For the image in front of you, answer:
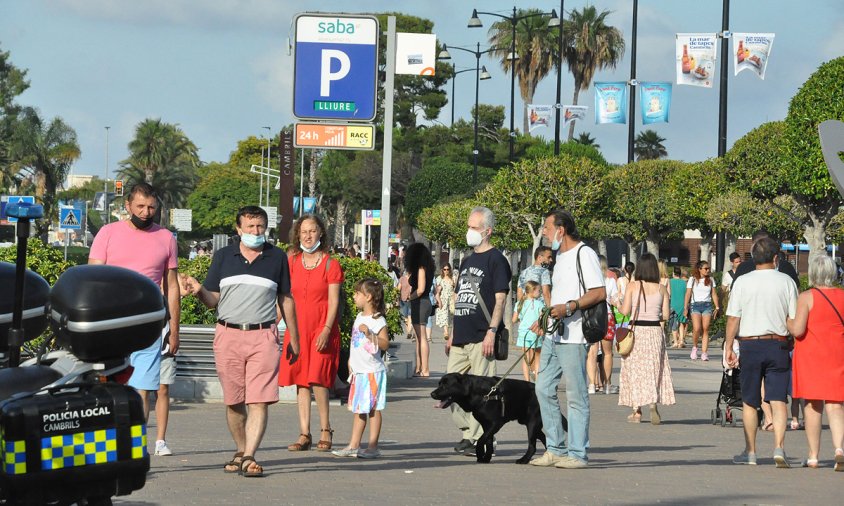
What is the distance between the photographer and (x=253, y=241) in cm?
884

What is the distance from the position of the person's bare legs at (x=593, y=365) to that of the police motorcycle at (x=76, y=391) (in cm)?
1299

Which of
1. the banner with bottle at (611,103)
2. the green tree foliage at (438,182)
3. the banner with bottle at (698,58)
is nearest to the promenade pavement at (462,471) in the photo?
the banner with bottle at (698,58)

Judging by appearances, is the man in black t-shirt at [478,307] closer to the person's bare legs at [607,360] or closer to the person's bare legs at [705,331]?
the person's bare legs at [607,360]

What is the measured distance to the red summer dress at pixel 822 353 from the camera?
1049 cm

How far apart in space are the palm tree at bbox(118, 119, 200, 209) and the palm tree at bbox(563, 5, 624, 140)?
4694cm

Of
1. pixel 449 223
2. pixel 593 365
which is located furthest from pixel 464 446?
pixel 449 223

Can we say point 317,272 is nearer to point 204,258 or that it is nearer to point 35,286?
point 35,286

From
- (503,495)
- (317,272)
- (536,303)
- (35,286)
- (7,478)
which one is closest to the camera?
(7,478)

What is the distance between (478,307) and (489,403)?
2.87ft

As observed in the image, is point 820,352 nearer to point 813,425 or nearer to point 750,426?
point 813,425

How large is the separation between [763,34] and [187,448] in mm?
29559

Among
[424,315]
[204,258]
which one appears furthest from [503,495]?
[424,315]

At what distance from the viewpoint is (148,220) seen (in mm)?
8852

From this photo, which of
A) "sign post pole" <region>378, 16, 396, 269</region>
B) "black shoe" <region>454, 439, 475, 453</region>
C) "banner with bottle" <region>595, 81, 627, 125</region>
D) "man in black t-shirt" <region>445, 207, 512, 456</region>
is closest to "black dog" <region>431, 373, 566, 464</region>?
"man in black t-shirt" <region>445, 207, 512, 456</region>
